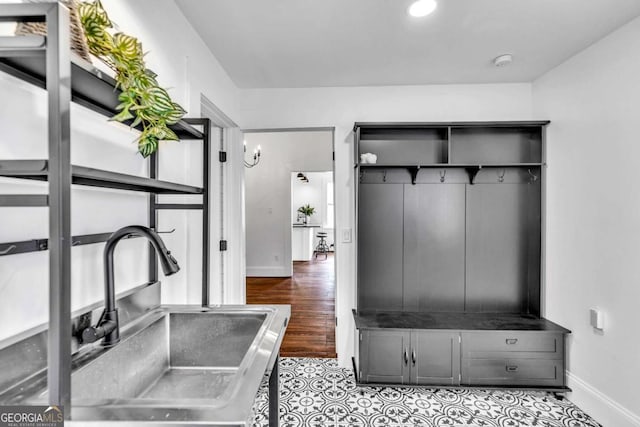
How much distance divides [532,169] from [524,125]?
38cm

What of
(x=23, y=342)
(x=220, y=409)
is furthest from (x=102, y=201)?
(x=220, y=409)

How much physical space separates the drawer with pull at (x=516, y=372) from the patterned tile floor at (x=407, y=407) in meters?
0.10

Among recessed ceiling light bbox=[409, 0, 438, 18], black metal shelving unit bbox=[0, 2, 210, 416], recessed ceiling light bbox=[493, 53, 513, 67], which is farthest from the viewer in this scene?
recessed ceiling light bbox=[493, 53, 513, 67]

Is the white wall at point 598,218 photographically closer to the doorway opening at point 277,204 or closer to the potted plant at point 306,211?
the doorway opening at point 277,204

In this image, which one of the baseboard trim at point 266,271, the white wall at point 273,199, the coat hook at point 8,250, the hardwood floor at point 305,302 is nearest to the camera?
the coat hook at point 8,250

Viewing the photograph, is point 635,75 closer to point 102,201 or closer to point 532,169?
point 532,169

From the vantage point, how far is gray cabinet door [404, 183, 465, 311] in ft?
9.19

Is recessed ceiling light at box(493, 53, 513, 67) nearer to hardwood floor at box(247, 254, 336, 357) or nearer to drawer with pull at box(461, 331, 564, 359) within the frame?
drawer with pull at box(461, 331, 564, 359)

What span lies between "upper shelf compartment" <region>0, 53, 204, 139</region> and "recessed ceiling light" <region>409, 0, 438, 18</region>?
5.05ft

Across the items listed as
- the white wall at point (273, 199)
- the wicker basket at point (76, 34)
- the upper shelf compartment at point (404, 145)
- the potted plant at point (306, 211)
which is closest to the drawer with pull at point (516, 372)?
the upper shelf compartment at point (404, 145)

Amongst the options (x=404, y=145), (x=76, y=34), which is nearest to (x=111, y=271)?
(x=76, y=34)

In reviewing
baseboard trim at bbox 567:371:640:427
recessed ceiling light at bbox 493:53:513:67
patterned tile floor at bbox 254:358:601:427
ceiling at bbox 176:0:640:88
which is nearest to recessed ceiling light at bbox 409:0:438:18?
ceiling at bbox 176:0:640:88

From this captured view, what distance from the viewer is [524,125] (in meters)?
2.62

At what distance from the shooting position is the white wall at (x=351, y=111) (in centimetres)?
286
